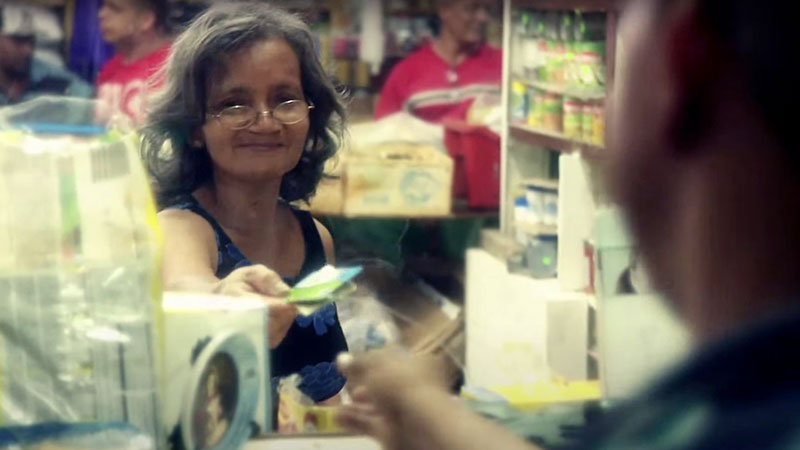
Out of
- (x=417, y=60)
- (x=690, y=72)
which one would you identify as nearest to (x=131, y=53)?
(x=417, y=60)

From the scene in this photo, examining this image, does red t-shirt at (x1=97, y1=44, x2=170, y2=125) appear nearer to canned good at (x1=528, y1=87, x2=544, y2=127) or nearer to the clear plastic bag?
the clear plastic bag

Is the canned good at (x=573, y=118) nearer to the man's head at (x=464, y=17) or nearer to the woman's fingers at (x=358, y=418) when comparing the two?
the man's head at (x=464, y=17)

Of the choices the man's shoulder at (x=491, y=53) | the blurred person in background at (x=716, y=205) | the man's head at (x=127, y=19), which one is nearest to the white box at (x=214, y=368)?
the man's head at (x=127, y=19)

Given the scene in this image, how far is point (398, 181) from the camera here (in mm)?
934

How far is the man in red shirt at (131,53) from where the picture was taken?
0.82m

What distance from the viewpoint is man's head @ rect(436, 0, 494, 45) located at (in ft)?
3.05

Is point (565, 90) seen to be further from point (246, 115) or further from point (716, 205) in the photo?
point (716, 205)

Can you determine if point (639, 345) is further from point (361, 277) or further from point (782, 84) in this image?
point (782, 84)

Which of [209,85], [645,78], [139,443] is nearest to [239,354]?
[139,443]

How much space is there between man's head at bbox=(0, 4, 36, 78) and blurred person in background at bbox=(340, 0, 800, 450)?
2.03 ft

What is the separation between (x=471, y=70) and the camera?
98 centimetres

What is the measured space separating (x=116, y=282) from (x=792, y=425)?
0.54 m

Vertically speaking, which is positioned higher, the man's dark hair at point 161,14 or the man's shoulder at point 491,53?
the man's dark hair at point 161,14

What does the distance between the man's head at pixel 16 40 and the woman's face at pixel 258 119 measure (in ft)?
0.60
